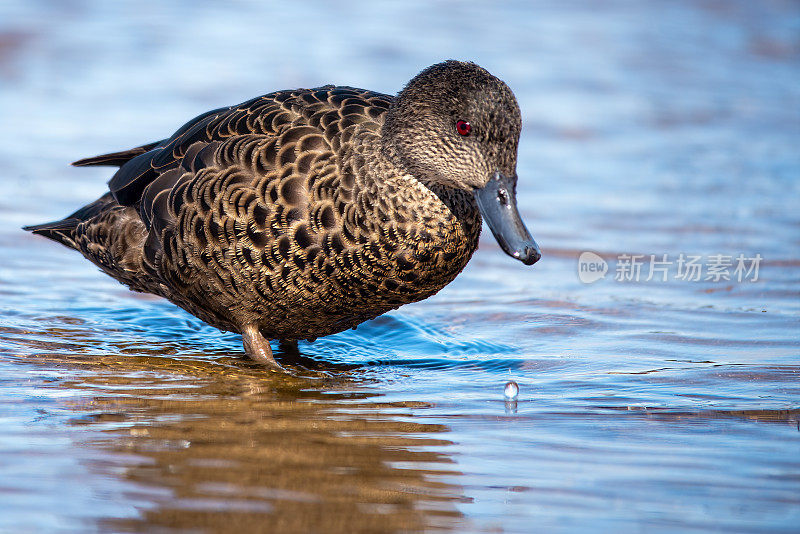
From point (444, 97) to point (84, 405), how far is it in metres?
2.21

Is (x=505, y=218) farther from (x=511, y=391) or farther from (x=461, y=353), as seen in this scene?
(x=461, y=353)

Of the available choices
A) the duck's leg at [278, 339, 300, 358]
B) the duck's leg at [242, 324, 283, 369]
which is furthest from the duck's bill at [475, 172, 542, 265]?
the duck's leg at [278, 339, 300, 358]

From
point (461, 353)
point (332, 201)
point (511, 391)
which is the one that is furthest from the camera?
point (461, 353)

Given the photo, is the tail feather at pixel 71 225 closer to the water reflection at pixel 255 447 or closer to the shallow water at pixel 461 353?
the shallow water at pixel 461 353

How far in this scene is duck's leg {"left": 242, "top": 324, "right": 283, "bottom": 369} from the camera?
228 inches

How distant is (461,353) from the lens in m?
6.05

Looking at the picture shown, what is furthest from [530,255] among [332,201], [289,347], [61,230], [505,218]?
[61,230]

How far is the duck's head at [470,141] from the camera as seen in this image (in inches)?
185

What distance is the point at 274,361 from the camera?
5.88m

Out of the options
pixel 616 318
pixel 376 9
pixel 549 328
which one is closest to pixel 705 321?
pixel 616 318

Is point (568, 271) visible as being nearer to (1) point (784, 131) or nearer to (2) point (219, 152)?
(2) point (219, 152)

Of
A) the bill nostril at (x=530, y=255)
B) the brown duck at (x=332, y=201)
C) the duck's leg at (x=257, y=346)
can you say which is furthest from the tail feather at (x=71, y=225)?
the bill nostril at (x=530, y=255)

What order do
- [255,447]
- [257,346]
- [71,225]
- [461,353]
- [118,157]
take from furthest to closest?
[71,225], [118,157], [461,353], [257,346], [255,447]

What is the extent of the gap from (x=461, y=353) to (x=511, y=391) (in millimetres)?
897
